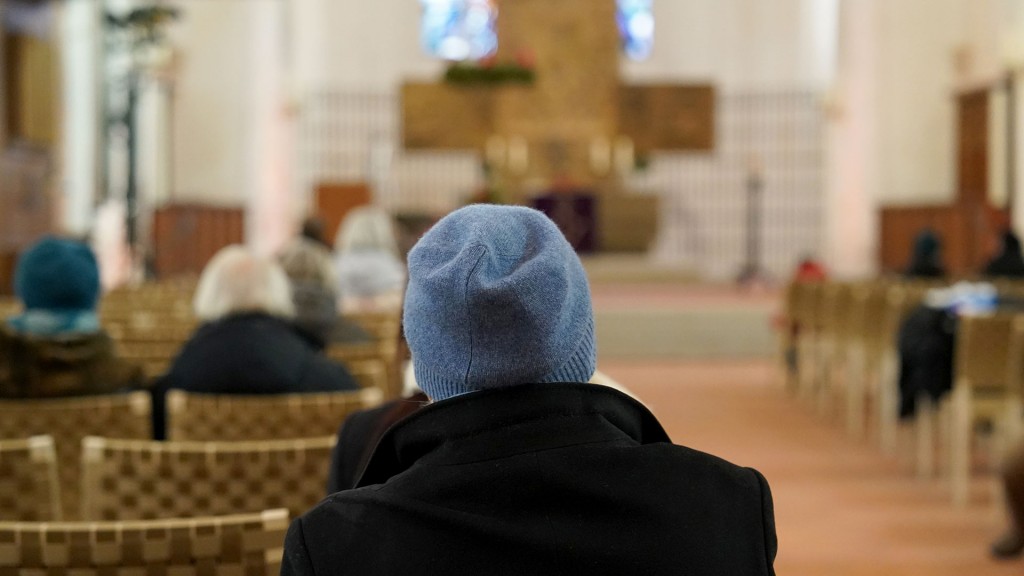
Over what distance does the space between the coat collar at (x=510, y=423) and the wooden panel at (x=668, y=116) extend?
13151mm

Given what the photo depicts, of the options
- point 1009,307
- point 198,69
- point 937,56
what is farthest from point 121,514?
point 937,56

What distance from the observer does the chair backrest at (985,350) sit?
4.76 meters

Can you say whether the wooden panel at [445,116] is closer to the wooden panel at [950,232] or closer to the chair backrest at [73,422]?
the wooden panel at [950,232]

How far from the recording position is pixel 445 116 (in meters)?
13.7

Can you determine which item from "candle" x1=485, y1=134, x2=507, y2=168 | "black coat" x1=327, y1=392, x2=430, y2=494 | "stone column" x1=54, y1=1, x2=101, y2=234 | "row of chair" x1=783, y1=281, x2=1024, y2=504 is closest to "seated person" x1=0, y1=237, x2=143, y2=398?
"black coat" x1=327, y1=392, x2=430, y2=494

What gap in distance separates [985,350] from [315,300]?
108 inches

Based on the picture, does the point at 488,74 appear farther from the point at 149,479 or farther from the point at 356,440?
the point at 356,440

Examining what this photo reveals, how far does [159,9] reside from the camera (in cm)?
1027

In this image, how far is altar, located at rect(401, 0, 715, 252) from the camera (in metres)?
Result: 13.6

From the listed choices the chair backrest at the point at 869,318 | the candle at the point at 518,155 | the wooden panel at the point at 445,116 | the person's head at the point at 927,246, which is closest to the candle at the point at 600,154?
the candle at the point at 518,155

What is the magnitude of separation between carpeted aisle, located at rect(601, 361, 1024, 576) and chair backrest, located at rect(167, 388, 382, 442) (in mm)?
1823

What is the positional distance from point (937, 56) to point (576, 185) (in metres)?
4.76

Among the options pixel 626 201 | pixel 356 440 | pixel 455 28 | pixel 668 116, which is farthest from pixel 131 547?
pixel 455 28

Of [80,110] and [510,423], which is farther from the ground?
[80,110]
